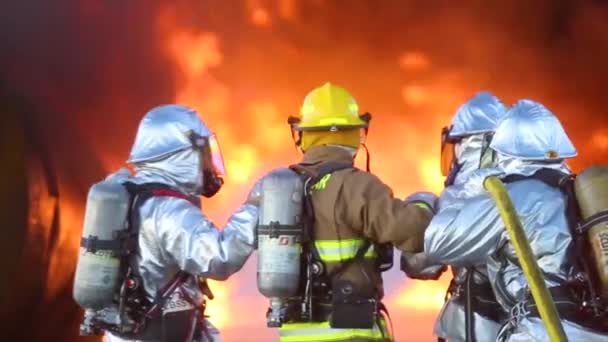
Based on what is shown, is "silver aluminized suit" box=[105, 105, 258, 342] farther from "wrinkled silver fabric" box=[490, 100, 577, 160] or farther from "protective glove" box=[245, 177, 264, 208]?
"wrinkled silver fabric" box=[490, 100, 577, 160]

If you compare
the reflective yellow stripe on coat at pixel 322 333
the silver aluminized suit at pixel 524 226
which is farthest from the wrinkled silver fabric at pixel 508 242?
the reflective yellow stripe on coat at pixel 322 333

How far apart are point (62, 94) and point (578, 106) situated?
16.3 feet

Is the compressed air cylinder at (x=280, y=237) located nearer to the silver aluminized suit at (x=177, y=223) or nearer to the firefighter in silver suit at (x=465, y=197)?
the silver aluminized suit at (x=177, y=223)

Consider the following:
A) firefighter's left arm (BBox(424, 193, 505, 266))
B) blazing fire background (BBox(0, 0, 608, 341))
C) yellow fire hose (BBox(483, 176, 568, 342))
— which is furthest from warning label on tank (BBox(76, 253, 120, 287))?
blazing fire background (BBox(0, 0, 608, 341))

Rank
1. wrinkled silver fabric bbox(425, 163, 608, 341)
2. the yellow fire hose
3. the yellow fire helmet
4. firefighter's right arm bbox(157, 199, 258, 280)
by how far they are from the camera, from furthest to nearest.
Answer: the yellow fire helmet, firefighter's right arm bbox(157, 199, 258, 280), wrinkled silver fabric bbox(425, 163, 608, 341), the yellow fire hose

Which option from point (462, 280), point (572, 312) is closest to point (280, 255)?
point (572, 312)

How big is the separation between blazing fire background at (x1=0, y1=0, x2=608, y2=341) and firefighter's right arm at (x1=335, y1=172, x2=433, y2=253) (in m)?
4.33

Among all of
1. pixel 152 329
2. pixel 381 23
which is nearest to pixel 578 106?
pixel 381 23

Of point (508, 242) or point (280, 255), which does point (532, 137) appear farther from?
point (280, 255)

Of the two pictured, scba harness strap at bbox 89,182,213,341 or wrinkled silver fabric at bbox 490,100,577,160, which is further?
scba harness strap at bbox 89,182,213,341

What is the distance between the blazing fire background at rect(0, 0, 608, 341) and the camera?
291 inches

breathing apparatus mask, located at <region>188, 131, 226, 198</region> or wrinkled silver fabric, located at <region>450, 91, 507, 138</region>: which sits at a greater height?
wrinkled silver fabric, located at <region>450, 91, 507, 138</region>

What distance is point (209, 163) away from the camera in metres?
4.07

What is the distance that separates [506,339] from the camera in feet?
10.6
